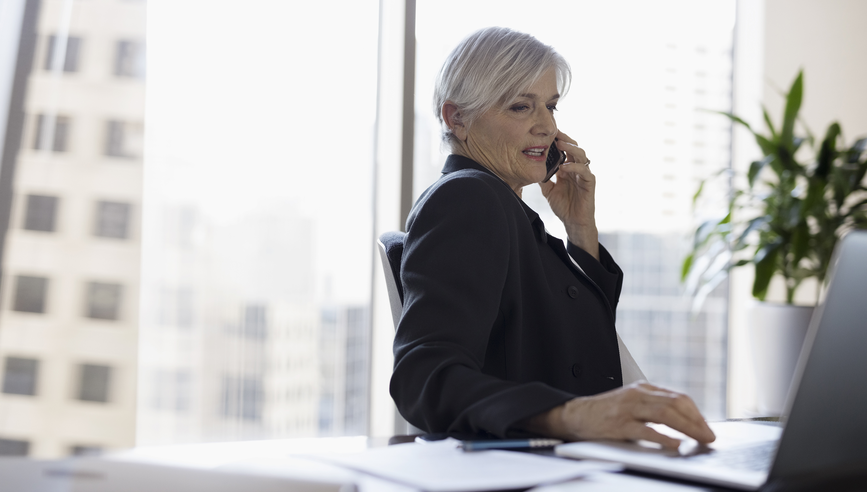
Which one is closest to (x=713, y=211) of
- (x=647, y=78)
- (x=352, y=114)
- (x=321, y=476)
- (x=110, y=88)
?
(x=647, y=78)

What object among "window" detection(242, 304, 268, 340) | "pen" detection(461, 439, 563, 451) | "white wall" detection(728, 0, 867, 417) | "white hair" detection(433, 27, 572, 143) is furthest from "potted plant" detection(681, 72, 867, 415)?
"pen" detection(461, 439, 563, 451)

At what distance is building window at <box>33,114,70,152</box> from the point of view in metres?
1.92

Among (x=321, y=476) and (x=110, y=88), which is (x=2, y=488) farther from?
(x=110, y=88)

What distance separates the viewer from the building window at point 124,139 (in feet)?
6.57

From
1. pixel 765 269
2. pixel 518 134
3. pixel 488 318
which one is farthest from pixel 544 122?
pixel 765 269

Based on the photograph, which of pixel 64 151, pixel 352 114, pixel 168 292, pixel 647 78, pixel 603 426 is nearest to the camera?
pixel 603 426

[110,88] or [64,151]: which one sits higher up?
[110,88]

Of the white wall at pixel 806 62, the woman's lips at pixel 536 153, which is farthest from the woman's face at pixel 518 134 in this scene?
the white wall at pixel 806 62

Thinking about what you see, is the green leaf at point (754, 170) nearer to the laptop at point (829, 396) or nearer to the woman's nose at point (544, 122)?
the woman's nose at point (544, 122)

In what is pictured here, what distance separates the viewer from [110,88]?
2.01 m

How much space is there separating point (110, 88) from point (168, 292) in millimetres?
690

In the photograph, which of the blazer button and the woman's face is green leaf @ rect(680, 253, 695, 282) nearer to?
the woman's face

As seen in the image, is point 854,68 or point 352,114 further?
point 854,68

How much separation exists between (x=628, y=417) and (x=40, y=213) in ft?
6.10
